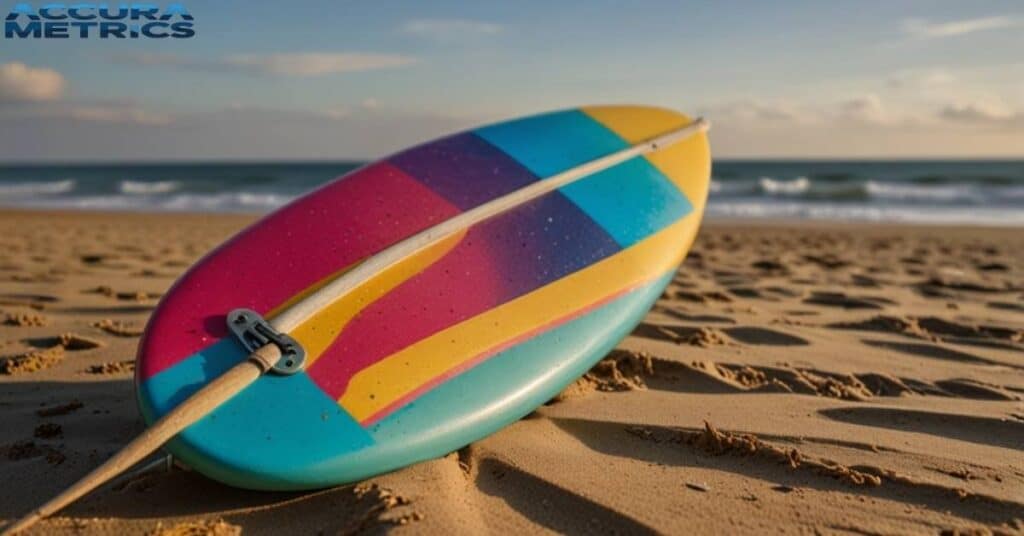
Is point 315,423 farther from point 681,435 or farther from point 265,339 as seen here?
point 681,435

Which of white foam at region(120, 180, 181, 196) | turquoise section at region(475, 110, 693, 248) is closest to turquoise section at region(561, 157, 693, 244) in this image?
turquoise section at region(475, 110, 693, 248)

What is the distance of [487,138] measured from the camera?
2.57 meters

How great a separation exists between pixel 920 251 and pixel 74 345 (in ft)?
19.6

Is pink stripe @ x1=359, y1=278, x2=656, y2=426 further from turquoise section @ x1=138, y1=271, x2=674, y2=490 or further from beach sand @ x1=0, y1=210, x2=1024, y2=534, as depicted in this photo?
beach sand @ x1=0, y1=210, x2=1024, y2=534

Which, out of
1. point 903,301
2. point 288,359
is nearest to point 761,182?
point 903,301

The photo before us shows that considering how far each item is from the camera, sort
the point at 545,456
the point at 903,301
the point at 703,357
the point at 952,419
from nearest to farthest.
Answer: the point at 545,456 < the point at 952,419 < the point at 703,357 < the point at 903,301

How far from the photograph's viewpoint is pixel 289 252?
6.22ft

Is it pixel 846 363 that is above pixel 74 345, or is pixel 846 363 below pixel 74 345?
above

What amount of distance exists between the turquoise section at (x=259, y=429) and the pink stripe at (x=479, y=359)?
7 cm

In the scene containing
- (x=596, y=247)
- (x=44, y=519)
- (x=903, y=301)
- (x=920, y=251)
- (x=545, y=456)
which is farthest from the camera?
(x=920, y=251)

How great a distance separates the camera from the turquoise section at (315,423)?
142cm

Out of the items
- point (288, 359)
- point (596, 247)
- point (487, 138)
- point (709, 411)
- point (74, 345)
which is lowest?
point (74, 345)

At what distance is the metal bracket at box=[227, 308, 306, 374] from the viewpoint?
5.18ft

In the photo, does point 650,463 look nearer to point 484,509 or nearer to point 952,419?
point 484,509
